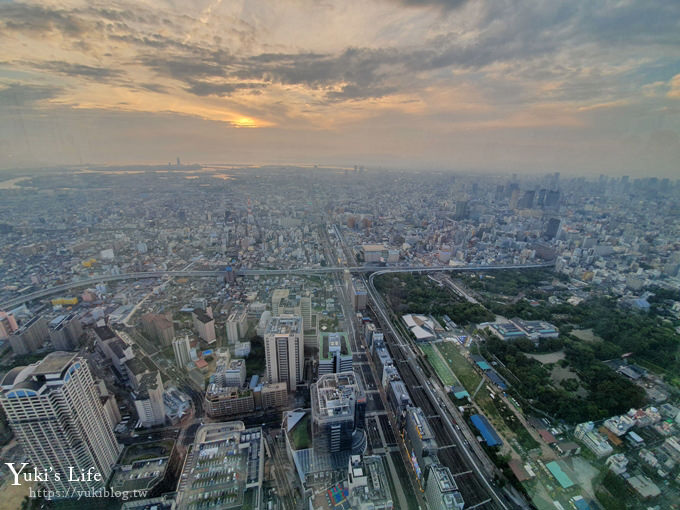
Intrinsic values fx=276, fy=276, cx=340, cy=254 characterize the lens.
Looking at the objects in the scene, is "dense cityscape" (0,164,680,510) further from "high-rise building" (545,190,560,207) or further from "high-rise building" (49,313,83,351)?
"high-rise building" (545,190,560,207)

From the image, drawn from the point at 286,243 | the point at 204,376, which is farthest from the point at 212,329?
the point at 286,243

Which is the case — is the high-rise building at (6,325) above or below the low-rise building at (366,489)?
below

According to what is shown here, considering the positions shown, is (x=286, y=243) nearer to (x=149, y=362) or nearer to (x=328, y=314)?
(x=328, y=314)

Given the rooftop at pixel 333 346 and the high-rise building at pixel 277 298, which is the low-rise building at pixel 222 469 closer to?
the rooftop at pixel 333 346

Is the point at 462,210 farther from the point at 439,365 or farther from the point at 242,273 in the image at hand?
the point at 242,273

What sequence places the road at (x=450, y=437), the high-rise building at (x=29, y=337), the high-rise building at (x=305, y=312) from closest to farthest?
the road at (x=450, y=437), the high-rise building at (x=29, y=337), the high-rise building at (x=305, y=312)

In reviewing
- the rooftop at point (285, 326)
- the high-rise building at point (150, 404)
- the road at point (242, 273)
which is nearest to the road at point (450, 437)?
the rooftop at point (285, 326)
